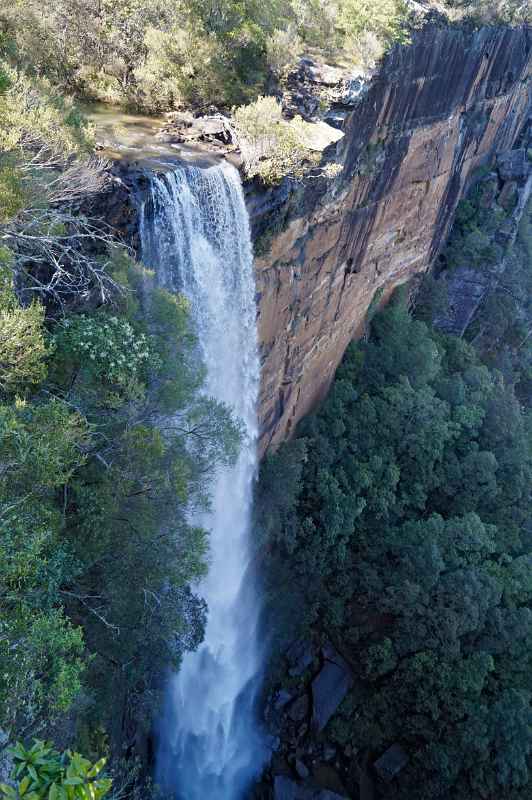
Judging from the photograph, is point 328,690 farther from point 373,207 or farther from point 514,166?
point 514,166

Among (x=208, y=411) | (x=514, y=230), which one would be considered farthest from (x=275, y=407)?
(x=514, y=230)

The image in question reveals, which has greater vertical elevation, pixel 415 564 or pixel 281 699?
pixel 415 564

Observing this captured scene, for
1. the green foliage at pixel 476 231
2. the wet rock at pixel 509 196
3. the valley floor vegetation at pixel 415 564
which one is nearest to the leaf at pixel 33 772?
the valley floor vegetation at pixel 415 564

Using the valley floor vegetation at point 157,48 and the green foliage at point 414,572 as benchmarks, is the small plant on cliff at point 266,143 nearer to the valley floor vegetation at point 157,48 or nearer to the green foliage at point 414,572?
the valley floor vegetation at point 157,48

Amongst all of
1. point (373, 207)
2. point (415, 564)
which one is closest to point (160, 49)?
point (373, 207)

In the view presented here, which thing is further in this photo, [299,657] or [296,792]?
[299,657]

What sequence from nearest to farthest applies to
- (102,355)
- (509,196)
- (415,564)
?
(102,355) → (415,564) → (509,196)

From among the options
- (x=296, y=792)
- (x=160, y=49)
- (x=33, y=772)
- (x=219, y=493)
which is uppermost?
(x=160, y=49)
